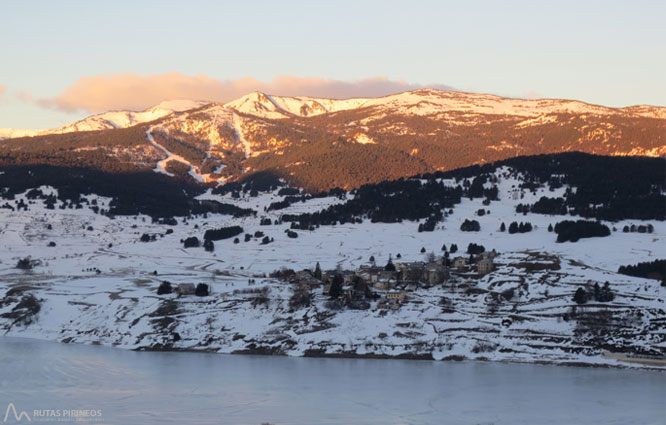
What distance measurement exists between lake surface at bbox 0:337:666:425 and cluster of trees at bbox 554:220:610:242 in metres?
64.8

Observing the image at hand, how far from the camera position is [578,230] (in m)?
149

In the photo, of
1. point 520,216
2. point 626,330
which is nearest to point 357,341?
point 626,330

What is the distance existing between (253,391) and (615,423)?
95.1ft

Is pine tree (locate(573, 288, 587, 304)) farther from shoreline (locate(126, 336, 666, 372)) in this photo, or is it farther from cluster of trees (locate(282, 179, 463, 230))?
cluster of trees (locate(282, 179, 463, 230))

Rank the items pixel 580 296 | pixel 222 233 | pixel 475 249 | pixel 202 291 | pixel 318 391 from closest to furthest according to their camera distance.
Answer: pixel 318 391 → pixel 580 296 → pixel 202 291 → pixel 475 249 → pixel 222 233

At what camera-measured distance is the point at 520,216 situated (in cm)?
17262

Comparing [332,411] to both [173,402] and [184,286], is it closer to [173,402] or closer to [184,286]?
[173,402]

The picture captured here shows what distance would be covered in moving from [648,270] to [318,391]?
67041mm

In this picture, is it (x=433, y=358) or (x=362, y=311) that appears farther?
Answer: (x=362, y=311)

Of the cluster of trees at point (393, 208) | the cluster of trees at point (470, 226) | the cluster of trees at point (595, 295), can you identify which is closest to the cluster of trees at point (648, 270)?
the cluster of trees at point (595, 295)
